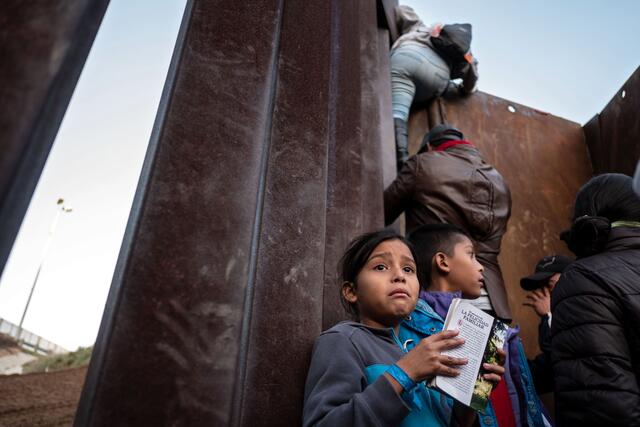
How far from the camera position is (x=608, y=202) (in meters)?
2.23

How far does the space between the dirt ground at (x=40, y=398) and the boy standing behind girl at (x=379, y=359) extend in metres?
4.45

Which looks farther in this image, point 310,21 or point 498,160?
point 498,160

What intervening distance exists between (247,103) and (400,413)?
148cm

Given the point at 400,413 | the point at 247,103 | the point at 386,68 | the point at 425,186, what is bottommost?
the point at 400,413

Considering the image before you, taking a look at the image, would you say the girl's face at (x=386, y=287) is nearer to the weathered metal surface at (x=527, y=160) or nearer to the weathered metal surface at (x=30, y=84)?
the weathered metal surface at (x=30, y=84)

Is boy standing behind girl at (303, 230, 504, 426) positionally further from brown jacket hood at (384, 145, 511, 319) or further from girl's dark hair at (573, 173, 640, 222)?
brown jacket hood at (384, 145, 511, 319)

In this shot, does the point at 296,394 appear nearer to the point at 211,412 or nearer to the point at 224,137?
the point at 211,412

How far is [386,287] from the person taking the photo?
1986 millimetres

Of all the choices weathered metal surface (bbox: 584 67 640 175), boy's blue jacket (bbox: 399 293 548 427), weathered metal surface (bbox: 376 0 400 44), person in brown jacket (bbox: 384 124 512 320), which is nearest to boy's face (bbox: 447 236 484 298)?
boy's blue jacket (bbox: 399 293 548 427)

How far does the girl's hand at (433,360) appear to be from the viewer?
1432mm

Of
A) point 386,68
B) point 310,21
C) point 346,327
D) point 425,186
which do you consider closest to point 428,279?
point 425,186

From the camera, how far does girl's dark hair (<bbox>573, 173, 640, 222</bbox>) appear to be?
217 cm

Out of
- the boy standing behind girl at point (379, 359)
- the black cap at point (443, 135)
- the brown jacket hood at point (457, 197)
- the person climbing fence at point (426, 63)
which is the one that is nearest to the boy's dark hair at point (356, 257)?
the boy standing behind girl at point (379, 359)

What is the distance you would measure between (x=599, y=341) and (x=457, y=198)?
1.63m
